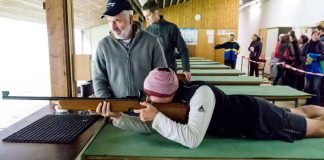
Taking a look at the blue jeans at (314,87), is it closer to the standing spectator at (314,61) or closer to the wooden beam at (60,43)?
the standing spectator at (314,61)

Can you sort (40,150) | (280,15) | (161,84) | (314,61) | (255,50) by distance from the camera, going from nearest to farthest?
1. (40,150)
2. (161,84)
3. (314,61)
4. (255,50)
5. (280,15)

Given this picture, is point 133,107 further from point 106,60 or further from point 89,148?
point 106,60

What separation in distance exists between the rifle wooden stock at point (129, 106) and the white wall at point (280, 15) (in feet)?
23.5

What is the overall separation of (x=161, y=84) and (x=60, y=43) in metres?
1.17

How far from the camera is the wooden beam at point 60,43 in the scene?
2.14 m

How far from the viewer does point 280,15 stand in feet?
33.0

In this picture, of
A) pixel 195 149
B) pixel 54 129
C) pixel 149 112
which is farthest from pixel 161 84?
pixel 54 129

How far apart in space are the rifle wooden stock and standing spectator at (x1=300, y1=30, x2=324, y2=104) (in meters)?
4.37

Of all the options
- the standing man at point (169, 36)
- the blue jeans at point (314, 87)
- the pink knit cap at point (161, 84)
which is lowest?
the blue jeans at point (314, 87)

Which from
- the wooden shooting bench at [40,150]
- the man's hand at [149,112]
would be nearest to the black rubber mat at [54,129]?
the wooden shooting bench at [40,150]

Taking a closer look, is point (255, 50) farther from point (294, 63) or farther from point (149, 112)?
point (149, 112)

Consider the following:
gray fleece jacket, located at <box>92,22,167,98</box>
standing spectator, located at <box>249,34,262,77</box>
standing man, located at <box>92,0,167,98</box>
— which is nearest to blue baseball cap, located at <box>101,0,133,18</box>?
standing man, located at <box>92,0,167,98</box>

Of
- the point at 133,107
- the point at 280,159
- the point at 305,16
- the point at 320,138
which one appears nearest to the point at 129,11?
the point at 133,107

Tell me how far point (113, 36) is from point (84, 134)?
73cm
